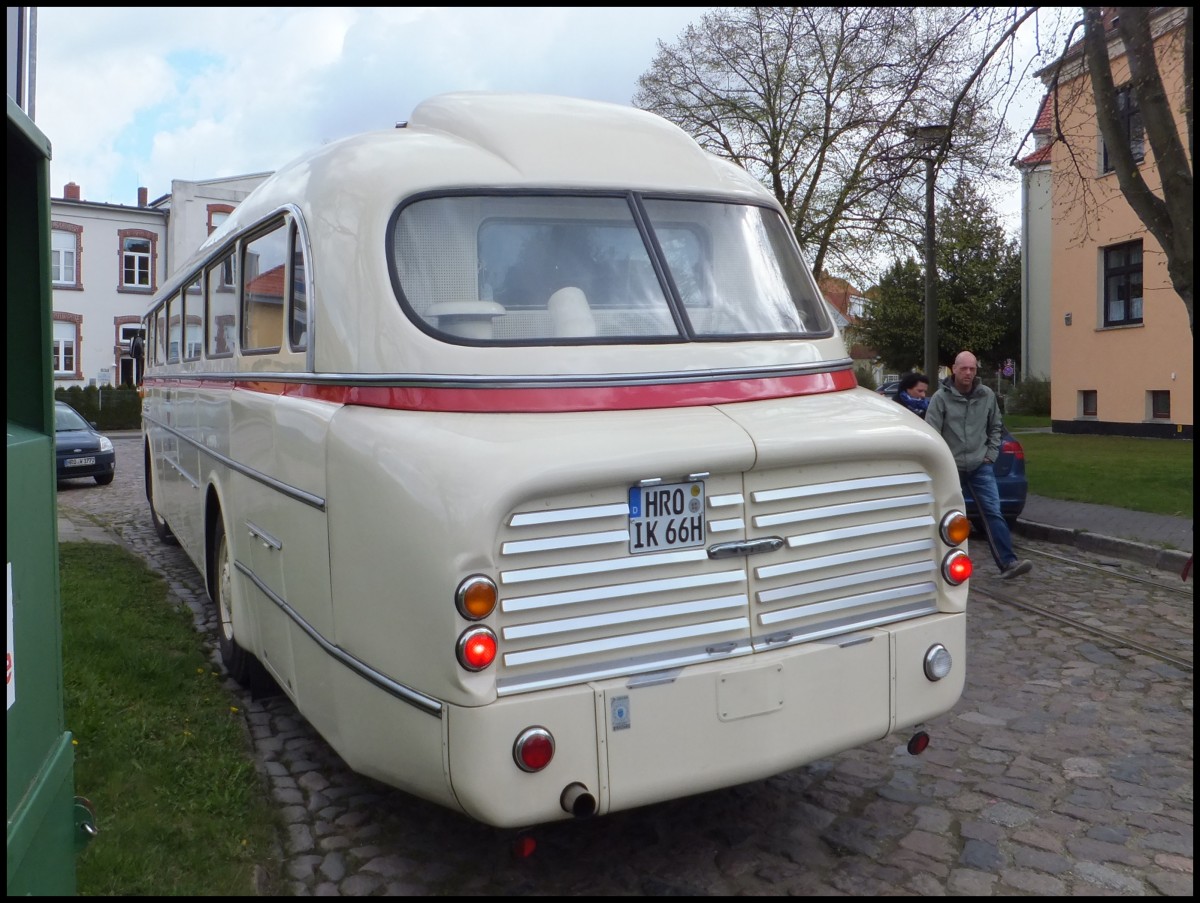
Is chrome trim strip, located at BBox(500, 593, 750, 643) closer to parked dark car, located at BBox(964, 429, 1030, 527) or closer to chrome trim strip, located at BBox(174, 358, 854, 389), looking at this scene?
chrome trim strip, located at BBox(174, 358, 854, 389)

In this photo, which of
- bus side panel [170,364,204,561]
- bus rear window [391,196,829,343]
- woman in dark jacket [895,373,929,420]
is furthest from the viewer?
woman in dark jacket [895,373,929,420]

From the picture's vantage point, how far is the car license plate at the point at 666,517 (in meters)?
3.59

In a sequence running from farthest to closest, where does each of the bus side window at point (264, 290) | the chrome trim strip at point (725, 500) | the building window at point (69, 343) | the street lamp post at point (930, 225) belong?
the building window at point (69, 343) < the street lamp post at point (930, 225) < the bus side window at point (264, 290) < the chrome trim strip at point (725, 500)

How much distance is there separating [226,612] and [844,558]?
3.77 m

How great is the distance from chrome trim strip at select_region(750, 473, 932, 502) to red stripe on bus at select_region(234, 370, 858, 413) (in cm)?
46

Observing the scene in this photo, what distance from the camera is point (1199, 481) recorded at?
30.2 ft

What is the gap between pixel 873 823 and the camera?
4352 mm

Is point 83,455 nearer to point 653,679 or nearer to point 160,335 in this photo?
point 160,335

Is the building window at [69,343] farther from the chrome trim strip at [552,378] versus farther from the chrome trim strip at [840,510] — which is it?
the chrome trim strip at [840,510]

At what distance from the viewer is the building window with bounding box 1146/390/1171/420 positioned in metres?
24.8

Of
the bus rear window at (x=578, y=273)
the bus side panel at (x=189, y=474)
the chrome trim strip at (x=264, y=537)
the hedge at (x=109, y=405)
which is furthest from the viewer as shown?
the hedge at (x=109, y=405)

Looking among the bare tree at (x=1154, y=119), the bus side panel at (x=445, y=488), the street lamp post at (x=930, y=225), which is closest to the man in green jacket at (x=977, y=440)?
the bare tree at (x=1154, y=119)

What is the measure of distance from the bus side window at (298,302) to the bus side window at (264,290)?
16 centimetres

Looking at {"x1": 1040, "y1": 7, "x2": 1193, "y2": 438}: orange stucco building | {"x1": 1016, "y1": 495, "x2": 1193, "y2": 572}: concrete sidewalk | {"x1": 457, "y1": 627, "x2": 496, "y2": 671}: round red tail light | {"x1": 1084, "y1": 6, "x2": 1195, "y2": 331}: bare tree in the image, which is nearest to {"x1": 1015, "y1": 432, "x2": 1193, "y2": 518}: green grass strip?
{"x1": 1016, "y1": 495, "x2": 1193, "y2": 572}: concrete sidewalk
